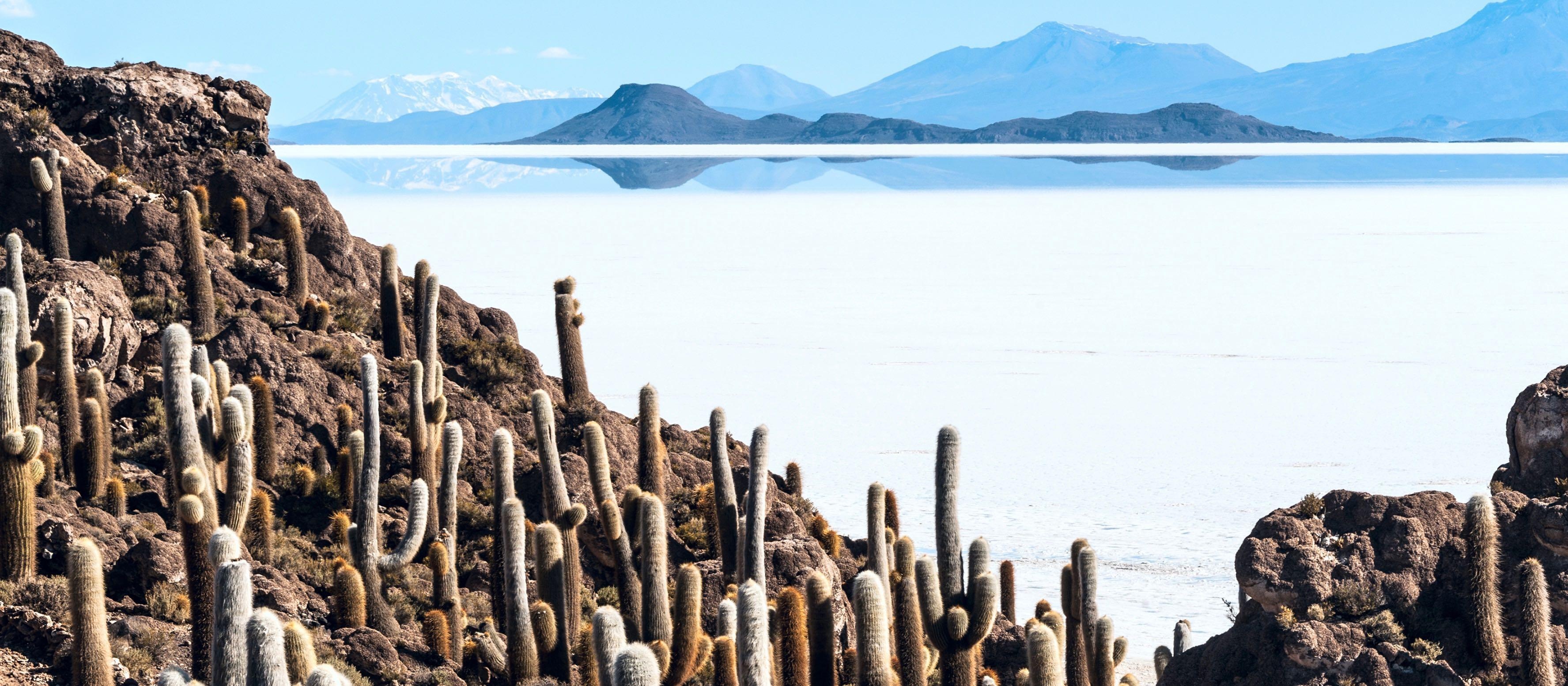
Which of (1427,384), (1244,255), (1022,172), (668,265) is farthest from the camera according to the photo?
(1022,172)

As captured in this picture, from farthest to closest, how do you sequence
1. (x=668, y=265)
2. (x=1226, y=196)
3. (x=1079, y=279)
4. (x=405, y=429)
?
(x=1226, y=196)
(x=668, y=265)
(x=1079, y=279)
(x=405, y=429)

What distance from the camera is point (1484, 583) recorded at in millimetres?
7617

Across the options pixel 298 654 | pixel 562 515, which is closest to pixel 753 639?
pixel 298 654

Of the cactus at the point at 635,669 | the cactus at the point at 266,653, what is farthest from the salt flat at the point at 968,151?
the cactus at the point at 635,669

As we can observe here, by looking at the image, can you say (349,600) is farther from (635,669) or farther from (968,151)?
(968,151)

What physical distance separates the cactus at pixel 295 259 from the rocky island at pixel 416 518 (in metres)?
0.03

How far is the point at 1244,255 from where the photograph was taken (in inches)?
1730

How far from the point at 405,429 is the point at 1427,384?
55.1 ft

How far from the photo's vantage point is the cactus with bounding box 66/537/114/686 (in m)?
7.79

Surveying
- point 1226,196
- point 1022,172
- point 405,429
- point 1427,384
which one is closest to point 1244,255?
point 1427,384

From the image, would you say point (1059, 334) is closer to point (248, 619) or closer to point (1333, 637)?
point (1333, 637)

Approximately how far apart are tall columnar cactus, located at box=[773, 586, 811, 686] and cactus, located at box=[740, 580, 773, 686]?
54.8 inches

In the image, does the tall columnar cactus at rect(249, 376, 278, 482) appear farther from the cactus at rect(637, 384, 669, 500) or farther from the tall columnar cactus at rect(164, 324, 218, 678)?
the cactus at rect(637, 384, 669, 500)

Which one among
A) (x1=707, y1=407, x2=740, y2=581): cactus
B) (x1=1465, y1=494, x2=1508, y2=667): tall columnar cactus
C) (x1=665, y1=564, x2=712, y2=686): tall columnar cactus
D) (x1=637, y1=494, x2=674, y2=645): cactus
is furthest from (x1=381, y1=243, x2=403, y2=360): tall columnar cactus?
(x1=1465, y1=494, x2=1508, y2=667): tall columnar cactus
